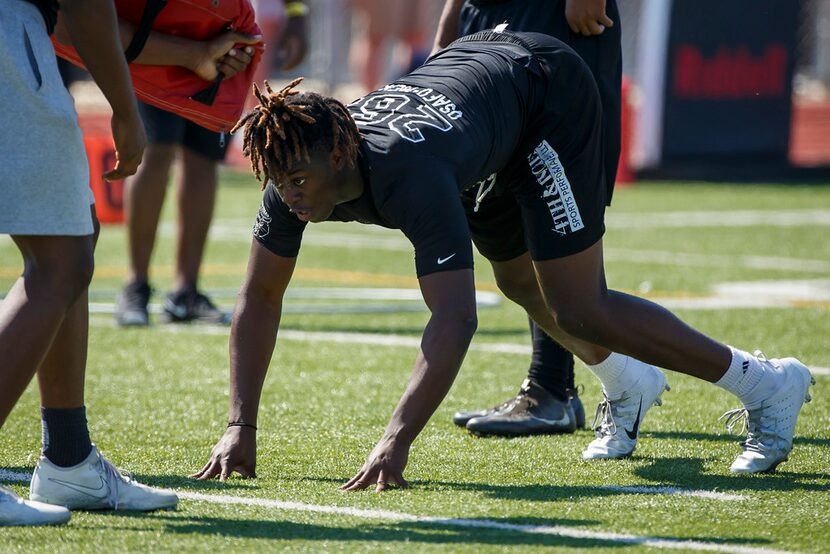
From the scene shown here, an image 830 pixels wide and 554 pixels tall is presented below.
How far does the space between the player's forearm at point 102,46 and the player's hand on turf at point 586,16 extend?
177 centimetres

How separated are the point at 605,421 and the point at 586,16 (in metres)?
1.38

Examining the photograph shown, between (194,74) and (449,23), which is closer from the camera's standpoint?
(194,74)

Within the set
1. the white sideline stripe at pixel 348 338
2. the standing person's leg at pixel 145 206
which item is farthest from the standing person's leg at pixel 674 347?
the standing person's leg at pixel 145 206

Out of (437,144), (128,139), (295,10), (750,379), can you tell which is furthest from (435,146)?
(295,10)

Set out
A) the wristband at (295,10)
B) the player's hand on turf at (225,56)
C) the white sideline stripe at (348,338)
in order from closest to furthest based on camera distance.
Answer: the player's hand on turf at (225,56) → the white sideline stripe at (348,338) → the wristband at (295,10)

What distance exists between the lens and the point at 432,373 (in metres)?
3.94

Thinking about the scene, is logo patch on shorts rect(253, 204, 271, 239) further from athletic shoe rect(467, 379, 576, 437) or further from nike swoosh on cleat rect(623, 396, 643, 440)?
nike swoosh on cleat rect(623, 396, 643, 440)

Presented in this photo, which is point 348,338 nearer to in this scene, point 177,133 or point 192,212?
point 192,212

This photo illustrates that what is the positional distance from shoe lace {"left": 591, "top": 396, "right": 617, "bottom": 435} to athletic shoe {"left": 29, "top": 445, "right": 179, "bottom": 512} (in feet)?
5.14

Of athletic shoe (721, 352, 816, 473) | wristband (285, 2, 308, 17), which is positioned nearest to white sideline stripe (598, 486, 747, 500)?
athletic shoe (721, 352, 816, 473)

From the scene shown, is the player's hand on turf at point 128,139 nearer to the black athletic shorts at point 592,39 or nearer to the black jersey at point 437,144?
the black jersey at point 437,144

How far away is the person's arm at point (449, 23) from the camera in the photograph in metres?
5.52

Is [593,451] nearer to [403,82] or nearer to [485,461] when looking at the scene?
[485,461]

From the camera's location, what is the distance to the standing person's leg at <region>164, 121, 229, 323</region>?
7855mm
